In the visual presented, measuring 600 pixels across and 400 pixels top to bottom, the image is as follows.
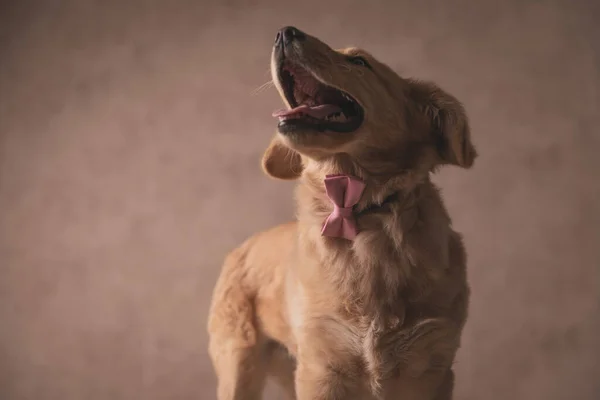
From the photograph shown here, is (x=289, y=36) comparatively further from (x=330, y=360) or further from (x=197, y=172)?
(x=197, y=172)

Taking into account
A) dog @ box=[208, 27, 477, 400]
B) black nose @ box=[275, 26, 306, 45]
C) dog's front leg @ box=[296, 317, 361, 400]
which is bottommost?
dog's front leg @ box=[296, 317, 361, 400]

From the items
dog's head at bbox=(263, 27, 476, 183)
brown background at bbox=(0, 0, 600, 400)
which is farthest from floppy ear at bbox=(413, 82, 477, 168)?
brown background at bbox=(0, 0, 600, 400)

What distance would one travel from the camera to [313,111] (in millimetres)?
1152

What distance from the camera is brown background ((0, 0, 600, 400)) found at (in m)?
2.00

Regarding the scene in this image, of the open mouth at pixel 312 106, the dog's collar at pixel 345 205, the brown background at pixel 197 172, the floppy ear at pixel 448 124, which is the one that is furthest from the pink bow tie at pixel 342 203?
the brown background at pixel 197 172

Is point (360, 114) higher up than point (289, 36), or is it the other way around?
point (289, 36)

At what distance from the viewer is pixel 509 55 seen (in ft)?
6.64

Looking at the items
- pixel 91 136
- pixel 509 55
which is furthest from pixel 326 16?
pixel 91 136

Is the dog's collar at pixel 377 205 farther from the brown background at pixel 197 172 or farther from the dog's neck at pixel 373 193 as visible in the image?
the brown background at pixel 197 172

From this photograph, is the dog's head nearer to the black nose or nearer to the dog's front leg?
the black nose

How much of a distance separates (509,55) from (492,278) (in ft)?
2.50

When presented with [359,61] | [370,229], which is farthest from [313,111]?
[370,229]

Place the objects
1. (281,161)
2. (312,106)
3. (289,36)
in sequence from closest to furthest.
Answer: (289,36) < (312,106) < (281,161)

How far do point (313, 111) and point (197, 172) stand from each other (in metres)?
1.13
